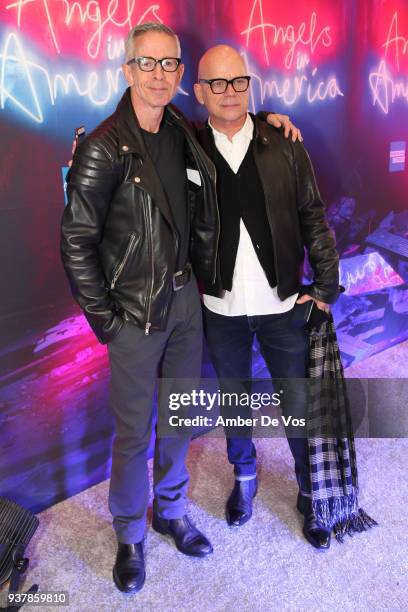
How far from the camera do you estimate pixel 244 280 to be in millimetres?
2098

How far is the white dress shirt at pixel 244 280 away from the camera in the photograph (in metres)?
2.04

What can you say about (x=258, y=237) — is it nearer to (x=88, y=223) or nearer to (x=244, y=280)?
(x=244, y=280)

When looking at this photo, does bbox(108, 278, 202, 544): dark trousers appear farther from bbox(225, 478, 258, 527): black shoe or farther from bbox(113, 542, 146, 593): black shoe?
bbox(225, 478, 258, 527): black shoe

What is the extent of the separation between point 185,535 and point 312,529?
1.68 feet

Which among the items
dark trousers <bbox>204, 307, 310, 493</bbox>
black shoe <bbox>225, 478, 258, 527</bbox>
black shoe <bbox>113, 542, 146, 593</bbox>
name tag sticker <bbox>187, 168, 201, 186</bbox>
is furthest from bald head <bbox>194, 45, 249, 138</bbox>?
black shoe <bbox>113, 542, 146, 593</bbox>

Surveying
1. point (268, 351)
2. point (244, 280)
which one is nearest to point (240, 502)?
point (268, 351)

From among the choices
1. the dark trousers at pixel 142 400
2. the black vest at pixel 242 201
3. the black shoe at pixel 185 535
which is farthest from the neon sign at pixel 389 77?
the black shoe at pixel 185 535

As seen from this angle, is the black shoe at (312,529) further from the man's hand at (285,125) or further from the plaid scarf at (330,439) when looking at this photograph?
the man's hand at (285,125)

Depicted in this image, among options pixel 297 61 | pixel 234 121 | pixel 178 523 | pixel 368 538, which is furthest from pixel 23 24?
pixel 368 538

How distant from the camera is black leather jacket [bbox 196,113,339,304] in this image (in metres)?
2.02

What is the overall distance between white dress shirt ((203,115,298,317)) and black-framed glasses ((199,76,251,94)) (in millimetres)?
143

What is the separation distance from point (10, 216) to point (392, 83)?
8.14 ft

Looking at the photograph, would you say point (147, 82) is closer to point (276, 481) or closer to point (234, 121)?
point (234, 121)

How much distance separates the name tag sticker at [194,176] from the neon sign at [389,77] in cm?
182
